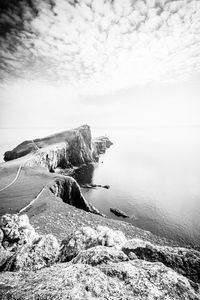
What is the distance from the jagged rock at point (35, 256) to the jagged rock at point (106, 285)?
2247 mm

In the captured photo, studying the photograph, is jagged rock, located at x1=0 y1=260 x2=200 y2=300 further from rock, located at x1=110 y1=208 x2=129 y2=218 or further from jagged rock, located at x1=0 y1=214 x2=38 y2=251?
rock, located at x1=110 y1=208 x2=129 y2=218

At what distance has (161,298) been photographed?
371 cm

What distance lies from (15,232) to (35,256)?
7.31 m

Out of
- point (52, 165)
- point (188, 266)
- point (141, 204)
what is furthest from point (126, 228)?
point (52, 165)

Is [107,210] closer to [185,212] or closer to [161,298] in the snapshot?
[185,212]

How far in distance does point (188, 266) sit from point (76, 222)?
62.6ft

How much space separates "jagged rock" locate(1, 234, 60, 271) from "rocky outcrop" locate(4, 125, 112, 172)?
50206 millimetres

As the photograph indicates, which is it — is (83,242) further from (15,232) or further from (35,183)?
(35,183)

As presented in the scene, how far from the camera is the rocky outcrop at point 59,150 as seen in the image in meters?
64.5

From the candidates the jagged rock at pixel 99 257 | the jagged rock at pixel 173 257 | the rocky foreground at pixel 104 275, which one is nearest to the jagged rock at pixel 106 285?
the rocky foreground at pixel 104 275

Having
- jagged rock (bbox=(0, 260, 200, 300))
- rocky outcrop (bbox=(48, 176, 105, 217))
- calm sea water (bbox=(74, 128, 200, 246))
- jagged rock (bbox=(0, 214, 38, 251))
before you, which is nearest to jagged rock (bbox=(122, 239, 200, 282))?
jagged rock (bbox=(0, 260, 200, 300))

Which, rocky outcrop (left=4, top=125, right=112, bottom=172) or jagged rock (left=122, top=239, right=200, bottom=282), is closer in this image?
jagged rock (left=122, top=239, right=200, bottom=282)

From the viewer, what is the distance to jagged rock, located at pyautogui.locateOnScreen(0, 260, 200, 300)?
12.3 ft

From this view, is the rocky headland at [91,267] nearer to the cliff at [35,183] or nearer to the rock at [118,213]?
the cliff at [35,183]
